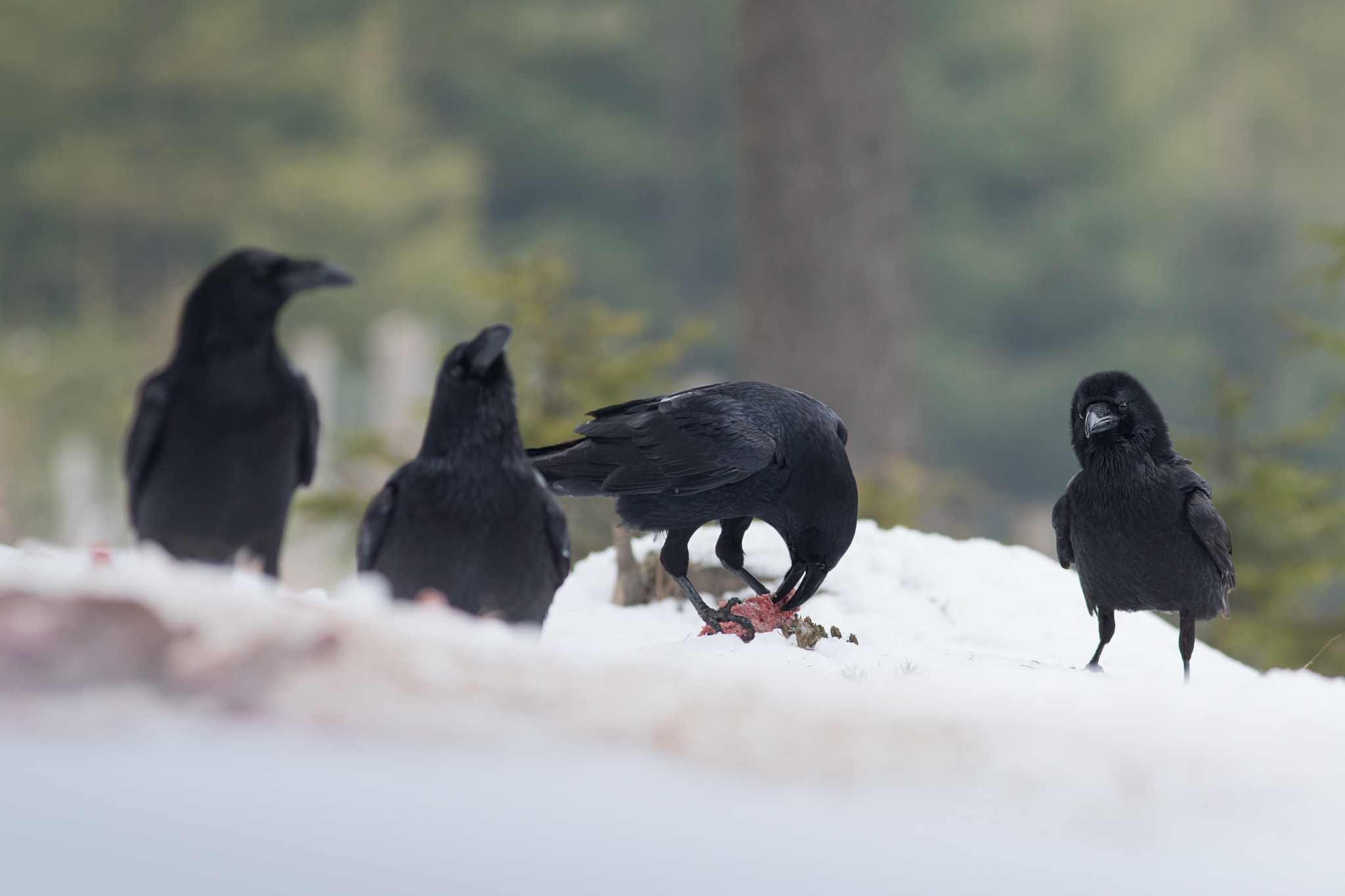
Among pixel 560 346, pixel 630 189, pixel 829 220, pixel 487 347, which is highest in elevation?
pixel 630 189

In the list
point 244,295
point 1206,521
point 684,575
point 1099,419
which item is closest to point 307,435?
point 244,295

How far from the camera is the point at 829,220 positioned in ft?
29.0

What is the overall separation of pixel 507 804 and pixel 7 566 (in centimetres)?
112

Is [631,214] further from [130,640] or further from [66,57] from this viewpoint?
[130,640]

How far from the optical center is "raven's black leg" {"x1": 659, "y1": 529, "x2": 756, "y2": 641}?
3.53 m

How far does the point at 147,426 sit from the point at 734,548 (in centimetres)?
171

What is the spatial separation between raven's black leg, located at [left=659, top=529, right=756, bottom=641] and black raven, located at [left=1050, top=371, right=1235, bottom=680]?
934mm

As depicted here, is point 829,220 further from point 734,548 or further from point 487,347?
point 487,347

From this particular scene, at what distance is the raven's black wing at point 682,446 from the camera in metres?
3.34

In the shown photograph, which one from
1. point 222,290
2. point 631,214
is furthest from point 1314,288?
point 222,290

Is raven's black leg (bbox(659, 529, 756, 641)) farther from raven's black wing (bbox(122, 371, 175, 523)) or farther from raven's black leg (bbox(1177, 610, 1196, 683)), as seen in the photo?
raven's black wing (bbox(122, 371, 175, 523))

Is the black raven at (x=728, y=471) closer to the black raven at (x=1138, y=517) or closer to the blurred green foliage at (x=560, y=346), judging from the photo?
the black raven at (x=1138, y=517)

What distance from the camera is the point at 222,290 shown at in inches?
106

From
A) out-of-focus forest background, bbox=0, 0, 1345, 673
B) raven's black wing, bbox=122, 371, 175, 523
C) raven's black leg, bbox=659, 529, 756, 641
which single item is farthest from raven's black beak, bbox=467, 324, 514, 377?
out-of-focus forest background, bbox=0, 0, 1345, 673
